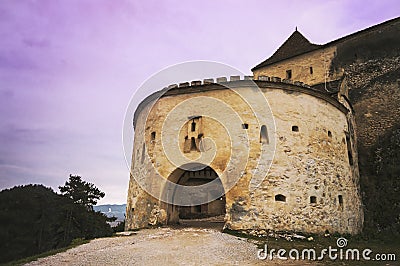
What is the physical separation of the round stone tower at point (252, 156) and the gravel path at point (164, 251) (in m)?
2.16

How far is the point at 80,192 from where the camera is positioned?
28.3m

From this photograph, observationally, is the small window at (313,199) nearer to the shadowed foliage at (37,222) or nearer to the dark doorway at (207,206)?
the dark doorway at (207,206)

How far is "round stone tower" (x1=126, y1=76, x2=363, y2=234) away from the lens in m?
13.6

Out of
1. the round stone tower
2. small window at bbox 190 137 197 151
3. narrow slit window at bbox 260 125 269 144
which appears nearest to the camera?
the round stone tower

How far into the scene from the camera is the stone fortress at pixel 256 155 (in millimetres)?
13562

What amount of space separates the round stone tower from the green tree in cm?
1355

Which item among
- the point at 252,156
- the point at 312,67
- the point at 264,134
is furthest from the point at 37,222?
the point at 312,67

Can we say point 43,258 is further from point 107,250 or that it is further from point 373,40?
point 373,40

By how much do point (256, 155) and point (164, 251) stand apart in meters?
6.11

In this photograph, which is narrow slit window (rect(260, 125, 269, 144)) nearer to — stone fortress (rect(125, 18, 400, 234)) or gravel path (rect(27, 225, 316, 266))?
stone fortress (rect(125, 18, 400, 234))

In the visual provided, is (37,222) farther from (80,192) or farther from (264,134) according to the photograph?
(264,134)

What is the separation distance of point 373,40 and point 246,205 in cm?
1472

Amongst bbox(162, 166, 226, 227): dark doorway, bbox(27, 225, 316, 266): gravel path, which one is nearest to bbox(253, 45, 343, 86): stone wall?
bbox(162, 166, 226, 227): dark doorway

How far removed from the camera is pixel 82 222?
24531 mm
